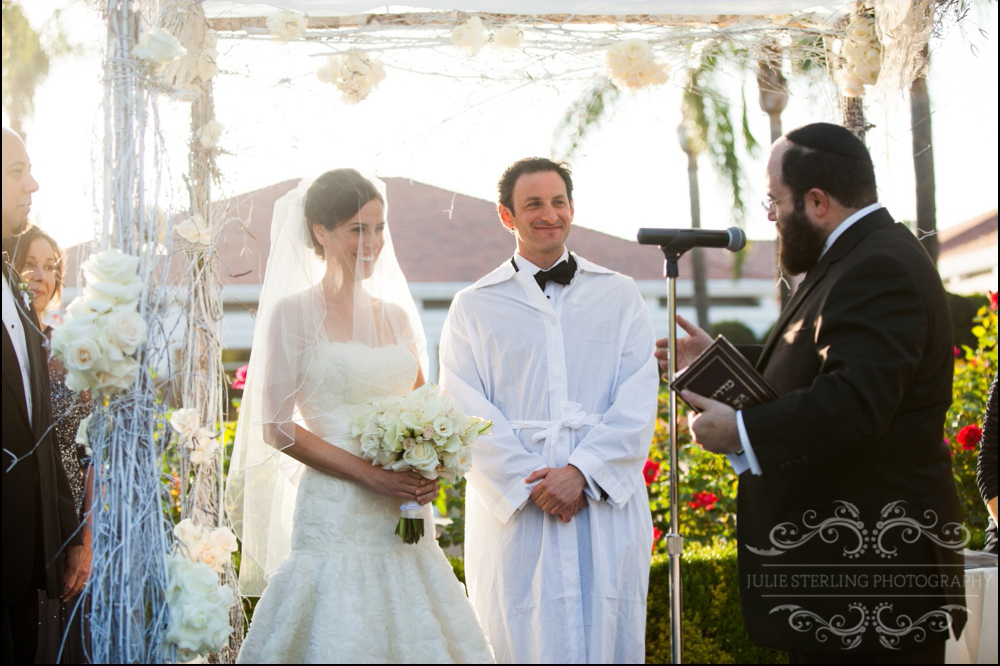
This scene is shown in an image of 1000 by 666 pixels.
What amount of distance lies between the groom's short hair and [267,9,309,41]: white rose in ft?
3.59

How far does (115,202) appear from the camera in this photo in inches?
111

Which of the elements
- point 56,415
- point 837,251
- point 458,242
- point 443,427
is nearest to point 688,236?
point 837,251

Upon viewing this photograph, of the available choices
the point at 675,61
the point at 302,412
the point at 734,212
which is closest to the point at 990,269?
the point at 734,212

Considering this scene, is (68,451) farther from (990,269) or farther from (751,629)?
(990,269)

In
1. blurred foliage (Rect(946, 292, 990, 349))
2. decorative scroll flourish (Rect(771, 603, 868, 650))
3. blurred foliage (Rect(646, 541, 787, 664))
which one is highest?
blurred foliage (Rect(946, 292, 990, 349))

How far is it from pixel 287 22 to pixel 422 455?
1.93 meters

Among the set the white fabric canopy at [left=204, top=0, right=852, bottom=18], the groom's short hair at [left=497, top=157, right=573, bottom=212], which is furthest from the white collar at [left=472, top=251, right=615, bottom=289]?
the white fabric canopy at [left=204, top=0, right=852, bottom=18]

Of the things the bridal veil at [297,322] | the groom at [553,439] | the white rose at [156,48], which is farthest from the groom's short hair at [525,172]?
the white rose at [156,48]

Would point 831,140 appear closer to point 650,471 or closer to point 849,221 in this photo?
point 849,221

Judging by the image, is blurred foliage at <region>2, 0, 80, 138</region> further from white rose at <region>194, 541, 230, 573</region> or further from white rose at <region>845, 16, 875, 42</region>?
white rose at <region>845, 16, 875, 42</region>

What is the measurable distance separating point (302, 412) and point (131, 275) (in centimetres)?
101

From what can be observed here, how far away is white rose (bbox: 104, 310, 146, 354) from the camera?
8.66 ft

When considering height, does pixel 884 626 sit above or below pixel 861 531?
below

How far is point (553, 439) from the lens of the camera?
365 cm
